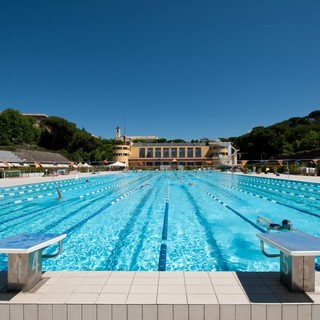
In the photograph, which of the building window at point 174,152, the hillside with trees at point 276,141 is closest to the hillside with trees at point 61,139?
the building window at point 174,152

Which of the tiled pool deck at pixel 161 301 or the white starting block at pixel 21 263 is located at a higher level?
the white starting block at pixel 21 263

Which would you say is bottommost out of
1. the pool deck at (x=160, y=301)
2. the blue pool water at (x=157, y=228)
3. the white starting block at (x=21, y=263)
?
the blue pool water at (x=157, y=228)

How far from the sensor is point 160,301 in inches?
93.2

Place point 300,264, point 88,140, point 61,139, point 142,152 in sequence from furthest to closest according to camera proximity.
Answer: point 142,152, point 88,140, point 61,139, point 300,264

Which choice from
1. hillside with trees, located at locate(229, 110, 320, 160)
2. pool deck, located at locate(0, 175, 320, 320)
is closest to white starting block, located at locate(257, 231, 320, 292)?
pool deck, located at locate(0, 175, 320, 320)

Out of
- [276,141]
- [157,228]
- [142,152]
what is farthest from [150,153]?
[157,228]

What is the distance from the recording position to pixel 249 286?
2.69 m

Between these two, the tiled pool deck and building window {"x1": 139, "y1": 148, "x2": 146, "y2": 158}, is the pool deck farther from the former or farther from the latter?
building window {"x1": 139, "y1": 148, "x2": 146, "y2": 158}

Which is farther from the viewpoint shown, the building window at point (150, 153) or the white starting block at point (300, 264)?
the building window at point (150, 153)

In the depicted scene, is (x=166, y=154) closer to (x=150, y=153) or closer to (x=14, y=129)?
(x=150, y=153)

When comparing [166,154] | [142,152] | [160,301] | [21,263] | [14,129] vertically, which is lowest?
[160,301]

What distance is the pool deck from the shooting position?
229cm

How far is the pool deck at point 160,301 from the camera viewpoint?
229cm

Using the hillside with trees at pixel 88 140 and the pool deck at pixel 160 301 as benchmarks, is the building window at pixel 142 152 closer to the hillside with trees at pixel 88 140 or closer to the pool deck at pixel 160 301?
the hillside with trees at pixel 88 140
